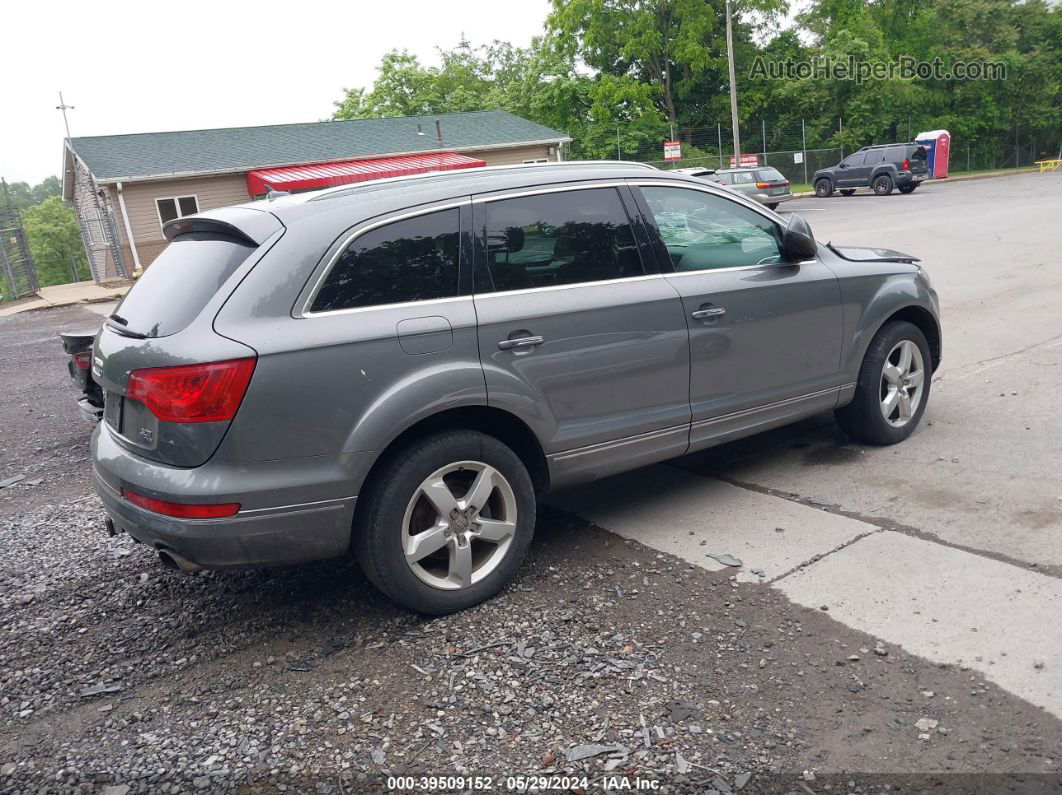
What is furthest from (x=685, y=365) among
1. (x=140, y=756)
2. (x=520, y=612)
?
(x=140, y=756)

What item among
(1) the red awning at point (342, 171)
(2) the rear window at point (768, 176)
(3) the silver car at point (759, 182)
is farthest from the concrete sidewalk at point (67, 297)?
(2) the rear window at point (768, 176)

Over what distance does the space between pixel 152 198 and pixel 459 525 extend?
92.5 ft

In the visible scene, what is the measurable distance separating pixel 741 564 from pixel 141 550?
10.4 feet

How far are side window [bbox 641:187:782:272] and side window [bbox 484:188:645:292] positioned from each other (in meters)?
0.28

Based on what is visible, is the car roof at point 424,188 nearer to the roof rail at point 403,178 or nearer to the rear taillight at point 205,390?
the roof rail at point 403,178

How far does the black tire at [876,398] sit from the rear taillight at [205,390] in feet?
12.1

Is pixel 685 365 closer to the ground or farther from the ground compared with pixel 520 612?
farther from the ground

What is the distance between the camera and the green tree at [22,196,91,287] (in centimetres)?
7506

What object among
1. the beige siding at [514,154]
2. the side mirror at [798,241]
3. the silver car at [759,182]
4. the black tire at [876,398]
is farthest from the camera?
the beige siding at [514,154]

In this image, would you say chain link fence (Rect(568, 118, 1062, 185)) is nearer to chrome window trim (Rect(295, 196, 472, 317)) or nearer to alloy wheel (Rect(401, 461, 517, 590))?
chrome window trim (Rect(295, 196, 472, 317))

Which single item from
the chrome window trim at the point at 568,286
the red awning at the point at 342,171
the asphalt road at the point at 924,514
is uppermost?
the red awning at the point at 342,171

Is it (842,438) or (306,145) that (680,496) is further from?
(306,145)

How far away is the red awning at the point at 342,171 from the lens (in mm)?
27453

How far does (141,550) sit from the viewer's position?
4812mm
